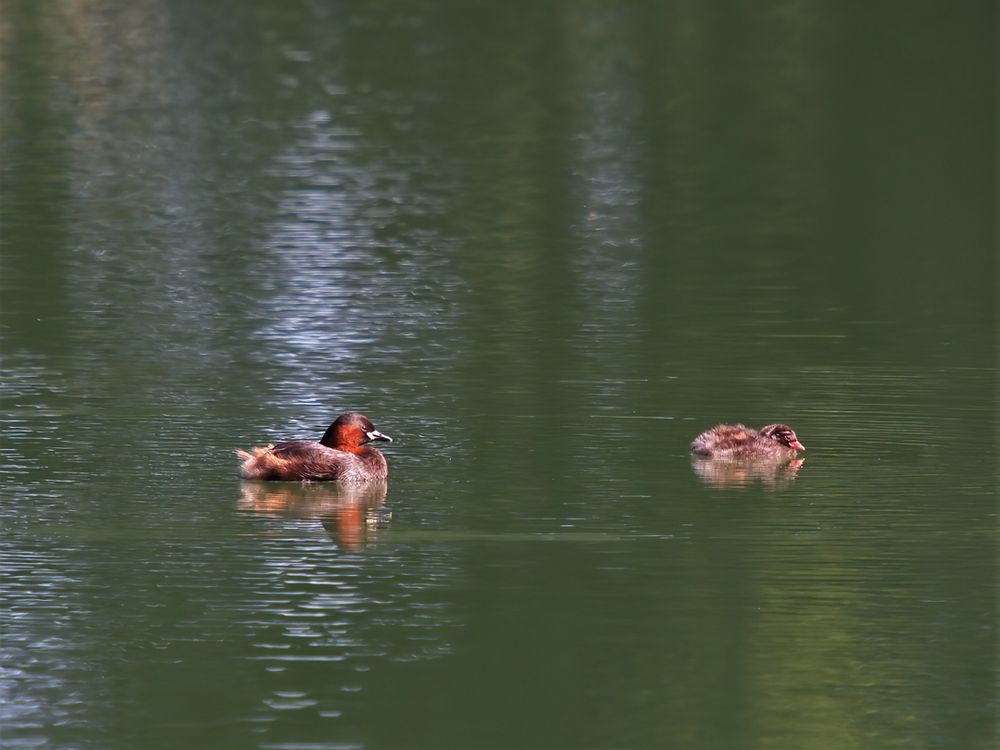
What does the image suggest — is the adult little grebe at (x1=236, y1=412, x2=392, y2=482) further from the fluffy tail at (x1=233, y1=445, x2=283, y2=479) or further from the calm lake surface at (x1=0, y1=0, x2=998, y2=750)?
the calm lake surface at (x1=0, y1=0, x2=998, y2=750)

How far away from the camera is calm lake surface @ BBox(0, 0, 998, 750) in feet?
34.7

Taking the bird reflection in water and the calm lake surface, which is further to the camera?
the bird reflection in water

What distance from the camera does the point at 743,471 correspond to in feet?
50.1

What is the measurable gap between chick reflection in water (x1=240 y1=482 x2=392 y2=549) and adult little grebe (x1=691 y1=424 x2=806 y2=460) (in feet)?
7.37

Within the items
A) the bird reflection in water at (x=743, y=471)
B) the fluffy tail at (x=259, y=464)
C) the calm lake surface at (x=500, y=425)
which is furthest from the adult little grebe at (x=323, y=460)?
the bird reflection in water at (x=743, y=471)

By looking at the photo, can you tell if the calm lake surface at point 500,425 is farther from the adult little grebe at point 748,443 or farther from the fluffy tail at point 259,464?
the adult little grebe at point 748,443

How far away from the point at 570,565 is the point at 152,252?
13899 mm

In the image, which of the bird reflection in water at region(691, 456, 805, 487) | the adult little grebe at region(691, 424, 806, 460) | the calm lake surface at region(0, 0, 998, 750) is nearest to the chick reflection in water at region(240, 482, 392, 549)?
the calm lake surface at region(0, 0, 998, 750)

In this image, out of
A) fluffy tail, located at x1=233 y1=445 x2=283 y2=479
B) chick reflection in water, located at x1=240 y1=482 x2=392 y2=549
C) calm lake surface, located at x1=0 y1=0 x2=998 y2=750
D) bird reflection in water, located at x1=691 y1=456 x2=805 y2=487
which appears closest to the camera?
calm lake surface, located at x1=0 y1=0 x2=998 y2=750

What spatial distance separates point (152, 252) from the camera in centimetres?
2566

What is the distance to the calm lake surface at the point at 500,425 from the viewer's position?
10586 millimetres

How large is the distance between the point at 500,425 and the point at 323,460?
207cm

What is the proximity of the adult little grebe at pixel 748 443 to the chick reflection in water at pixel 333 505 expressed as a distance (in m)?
2.25

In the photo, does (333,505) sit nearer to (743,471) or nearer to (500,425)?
(500,425)
